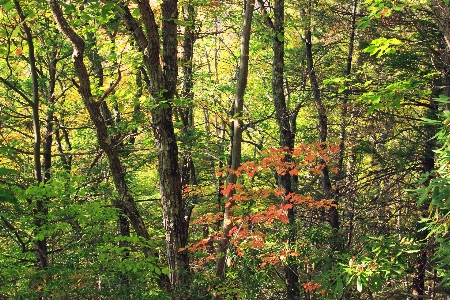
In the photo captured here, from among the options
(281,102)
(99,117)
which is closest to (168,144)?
(99,117)

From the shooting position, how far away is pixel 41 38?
372 inches

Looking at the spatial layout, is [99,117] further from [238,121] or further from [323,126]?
[323,126]

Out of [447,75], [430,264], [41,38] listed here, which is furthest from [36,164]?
[430,264]

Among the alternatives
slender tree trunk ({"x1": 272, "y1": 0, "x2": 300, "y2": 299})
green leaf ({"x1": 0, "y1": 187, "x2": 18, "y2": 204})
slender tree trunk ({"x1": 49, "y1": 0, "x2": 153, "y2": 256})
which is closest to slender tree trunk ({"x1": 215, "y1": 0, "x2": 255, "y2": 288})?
slender tree trunk ({"x1": 49, "y1": 0, "x2": 153, "y2": 256})

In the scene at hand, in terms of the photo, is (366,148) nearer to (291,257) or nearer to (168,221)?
(291,257)

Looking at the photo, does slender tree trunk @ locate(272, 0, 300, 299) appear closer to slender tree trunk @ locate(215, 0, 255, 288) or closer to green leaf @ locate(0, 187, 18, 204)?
slender tree trunk @ locate(215, 0, 255, 288)

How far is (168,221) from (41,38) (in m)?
6.20

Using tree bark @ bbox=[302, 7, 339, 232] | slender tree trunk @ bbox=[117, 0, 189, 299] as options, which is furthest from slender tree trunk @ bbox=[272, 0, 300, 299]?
slender tree trunk @ bbox=[117, 0, 189, 299]

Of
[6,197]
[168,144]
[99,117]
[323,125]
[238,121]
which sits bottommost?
[6,197]

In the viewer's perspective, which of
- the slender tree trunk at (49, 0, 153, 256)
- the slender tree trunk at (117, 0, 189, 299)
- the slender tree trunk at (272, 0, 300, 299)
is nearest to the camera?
the slender tree trunk at (49, 0, 153, 256)

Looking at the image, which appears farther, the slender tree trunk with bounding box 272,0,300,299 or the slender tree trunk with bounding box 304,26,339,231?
the slender tree trunk with bounding box 304,26,339,231

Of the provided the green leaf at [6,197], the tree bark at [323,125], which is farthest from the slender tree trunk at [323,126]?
the green leaf at [6,197]

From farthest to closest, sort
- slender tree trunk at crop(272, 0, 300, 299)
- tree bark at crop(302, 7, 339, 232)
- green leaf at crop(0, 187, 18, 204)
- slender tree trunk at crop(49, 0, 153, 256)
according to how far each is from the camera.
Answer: tree bark at crop(302, 7, 339, 232) < slender tree trunk at crop(272, 0, 300, 299) < slender tree trunk at crop(49, 0, 153, 256) < green leaf at crop(0, 187, 18, 204)

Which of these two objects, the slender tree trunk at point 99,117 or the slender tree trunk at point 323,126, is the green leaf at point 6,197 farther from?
the slender tree trunk at point 323,126
